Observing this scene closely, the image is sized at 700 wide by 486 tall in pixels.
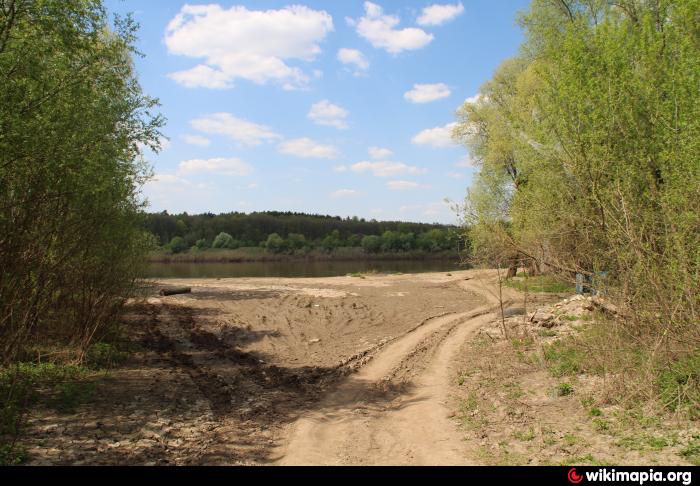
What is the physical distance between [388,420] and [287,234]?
350 feet

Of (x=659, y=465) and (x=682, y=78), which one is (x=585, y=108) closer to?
(x=682, y=78)

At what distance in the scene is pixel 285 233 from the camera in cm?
11438

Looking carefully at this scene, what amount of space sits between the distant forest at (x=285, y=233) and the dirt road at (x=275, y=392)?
221 ft

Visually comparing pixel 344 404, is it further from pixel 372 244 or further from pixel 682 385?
pixel 372 244

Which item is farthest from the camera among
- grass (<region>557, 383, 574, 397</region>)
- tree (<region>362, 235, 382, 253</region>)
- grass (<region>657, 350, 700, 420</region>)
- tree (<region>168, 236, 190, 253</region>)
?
tree (<region>362, 235, 382, 253</region>)

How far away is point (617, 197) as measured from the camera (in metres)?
9.40

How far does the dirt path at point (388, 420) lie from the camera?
6590mm

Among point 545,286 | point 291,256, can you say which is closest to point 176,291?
point 545,286

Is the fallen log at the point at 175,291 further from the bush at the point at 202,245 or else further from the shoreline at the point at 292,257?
the bush at the point at 202,245

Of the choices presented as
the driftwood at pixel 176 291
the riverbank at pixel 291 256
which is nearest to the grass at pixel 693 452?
the driftwood at pixel 176 291

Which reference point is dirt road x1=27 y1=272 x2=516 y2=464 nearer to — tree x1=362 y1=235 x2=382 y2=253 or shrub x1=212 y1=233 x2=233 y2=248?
tree x1=362 y1=235 x2=382 y2=253

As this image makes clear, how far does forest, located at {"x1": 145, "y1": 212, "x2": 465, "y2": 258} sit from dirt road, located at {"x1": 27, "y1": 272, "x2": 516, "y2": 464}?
216 ft

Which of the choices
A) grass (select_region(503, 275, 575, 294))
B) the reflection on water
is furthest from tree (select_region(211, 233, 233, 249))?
grass (select_region(503, 275, 575, 294))

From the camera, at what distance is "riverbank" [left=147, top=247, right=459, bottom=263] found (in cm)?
8750
